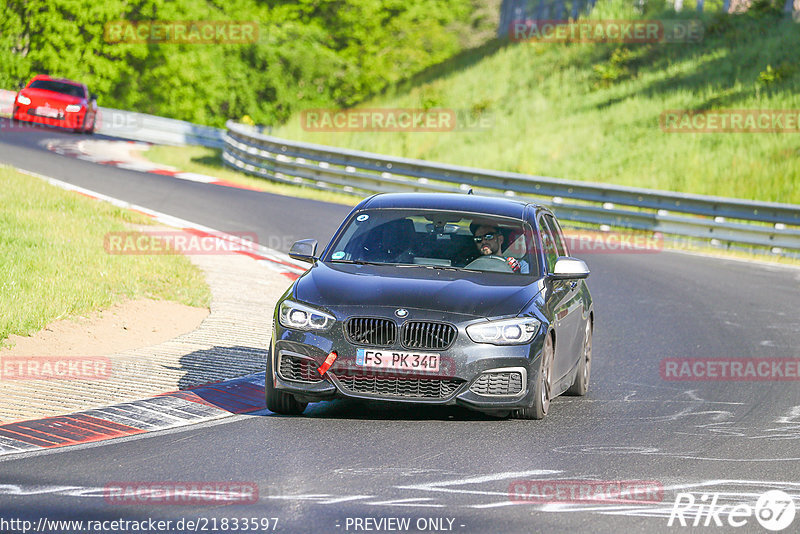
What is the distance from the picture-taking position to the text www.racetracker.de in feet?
18.2

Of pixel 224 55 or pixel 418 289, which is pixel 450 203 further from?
pixel 224 55

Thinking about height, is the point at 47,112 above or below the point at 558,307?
below

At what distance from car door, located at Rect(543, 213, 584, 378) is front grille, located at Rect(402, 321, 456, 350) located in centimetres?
118

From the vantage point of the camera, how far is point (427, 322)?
813 centimetres

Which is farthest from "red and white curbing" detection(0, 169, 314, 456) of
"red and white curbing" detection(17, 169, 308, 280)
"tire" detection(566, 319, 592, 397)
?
"red and white curbing" detection(17, 169, 308, 280)

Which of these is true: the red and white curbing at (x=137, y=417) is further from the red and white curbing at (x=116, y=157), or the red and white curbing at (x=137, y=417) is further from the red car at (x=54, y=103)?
the red car at (x=54, y=103)

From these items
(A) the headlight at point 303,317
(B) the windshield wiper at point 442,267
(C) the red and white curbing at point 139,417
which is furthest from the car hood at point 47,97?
(A) the headlight at point 303,317

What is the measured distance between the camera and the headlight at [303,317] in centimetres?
824

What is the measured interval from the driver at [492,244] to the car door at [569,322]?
0.45m

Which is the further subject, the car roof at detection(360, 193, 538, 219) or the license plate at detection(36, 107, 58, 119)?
the license plate at detection(36, 107, 58, 119)

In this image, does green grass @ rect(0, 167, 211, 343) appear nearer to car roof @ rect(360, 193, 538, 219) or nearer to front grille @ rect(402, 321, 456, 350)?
car roof @ rect(360, 193, 538, 219)

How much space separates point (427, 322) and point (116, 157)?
27275mm

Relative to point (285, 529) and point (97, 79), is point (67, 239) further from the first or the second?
point (97, 79)

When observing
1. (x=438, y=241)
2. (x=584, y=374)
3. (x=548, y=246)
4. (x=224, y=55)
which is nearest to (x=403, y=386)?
(x=438, y=241)
